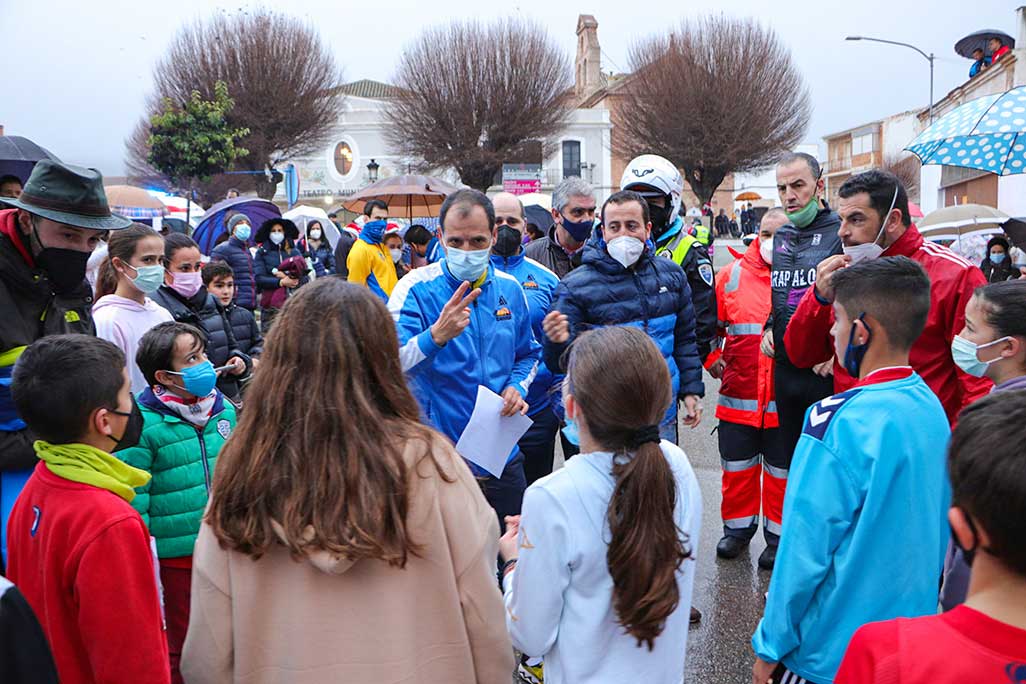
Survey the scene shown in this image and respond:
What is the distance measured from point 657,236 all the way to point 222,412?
3.07 m

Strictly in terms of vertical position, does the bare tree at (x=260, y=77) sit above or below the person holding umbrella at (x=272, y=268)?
above

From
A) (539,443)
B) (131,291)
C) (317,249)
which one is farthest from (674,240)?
(317,249)

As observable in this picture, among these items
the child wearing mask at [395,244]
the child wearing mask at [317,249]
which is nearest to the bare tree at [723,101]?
the child wearing mask at [317,249]

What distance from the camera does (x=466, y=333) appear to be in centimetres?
389

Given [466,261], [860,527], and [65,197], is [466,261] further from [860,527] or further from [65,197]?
[860,527]

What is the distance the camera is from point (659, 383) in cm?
221

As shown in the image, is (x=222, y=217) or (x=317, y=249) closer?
(x=222, y=217)

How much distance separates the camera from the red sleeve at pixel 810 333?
12.7 feet

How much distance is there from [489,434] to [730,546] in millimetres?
2136

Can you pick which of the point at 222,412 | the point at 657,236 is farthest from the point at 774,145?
the point at 222,412

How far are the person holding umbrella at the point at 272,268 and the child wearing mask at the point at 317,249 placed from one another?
8.74 ft

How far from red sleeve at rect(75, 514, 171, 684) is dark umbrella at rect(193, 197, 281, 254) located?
43.1 ft

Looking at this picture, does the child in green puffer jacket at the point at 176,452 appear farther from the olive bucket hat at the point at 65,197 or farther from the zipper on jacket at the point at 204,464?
the olive bucket hat at the point at 65,197

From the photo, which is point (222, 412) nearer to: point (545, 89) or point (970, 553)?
point (970, 553)
